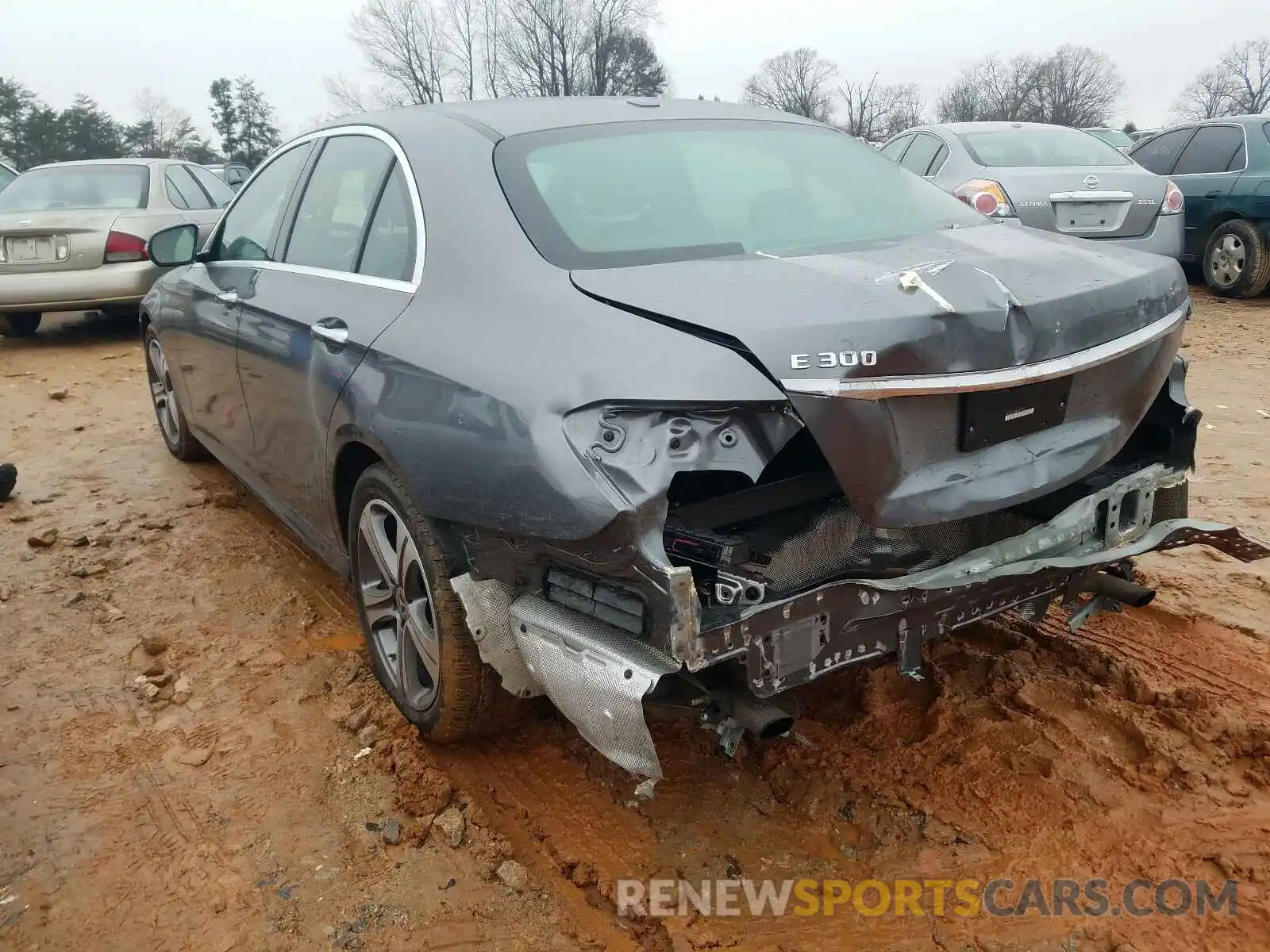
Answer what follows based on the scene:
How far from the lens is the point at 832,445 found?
202 centimetres

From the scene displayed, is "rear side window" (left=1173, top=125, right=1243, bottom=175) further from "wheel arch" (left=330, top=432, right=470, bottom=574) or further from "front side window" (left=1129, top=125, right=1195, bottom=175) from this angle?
"wheel arch" (left=330, top=432, right=470, bottom=574)

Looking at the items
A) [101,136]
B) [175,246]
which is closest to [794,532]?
[175,246]

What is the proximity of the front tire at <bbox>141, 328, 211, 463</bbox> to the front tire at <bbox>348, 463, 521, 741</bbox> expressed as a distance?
2.73m

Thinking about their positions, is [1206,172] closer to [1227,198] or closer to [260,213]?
[1227,198]

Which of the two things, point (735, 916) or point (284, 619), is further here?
point (284, 619)

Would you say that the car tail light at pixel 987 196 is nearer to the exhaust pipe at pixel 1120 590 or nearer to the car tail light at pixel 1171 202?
the car tail light at pixel 1171 202

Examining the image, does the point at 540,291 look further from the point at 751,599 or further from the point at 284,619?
the point at 284,619

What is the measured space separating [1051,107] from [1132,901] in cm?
7543

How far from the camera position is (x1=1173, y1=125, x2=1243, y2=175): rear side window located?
31.2ft

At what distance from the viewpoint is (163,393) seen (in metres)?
5.64

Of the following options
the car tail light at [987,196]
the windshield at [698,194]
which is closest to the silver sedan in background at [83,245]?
the car tail light at [987,196]

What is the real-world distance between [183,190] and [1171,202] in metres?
9.00

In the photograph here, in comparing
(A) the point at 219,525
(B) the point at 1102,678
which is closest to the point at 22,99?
(A) the point at 219,525

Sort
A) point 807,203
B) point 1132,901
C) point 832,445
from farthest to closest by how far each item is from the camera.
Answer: point 807,203
point 1132,901
point 832,445
